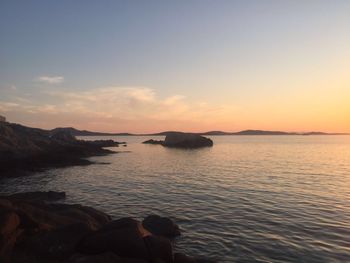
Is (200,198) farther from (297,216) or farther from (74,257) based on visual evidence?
(74,257)

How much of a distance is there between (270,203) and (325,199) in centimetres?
568

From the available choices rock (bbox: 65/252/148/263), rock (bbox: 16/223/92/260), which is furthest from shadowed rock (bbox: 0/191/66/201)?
rock (bbox: 65/252/148/263)

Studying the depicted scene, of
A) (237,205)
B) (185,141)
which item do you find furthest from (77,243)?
(185,141)

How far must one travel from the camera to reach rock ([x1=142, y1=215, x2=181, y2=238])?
19781 mm

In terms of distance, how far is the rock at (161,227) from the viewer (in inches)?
779

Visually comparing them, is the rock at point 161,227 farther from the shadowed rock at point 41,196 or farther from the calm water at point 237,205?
the shadowed rock at point 41,196

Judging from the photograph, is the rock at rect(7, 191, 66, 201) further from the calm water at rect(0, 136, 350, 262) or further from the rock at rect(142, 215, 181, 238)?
the rock at rect(142, 215, 181, 238)

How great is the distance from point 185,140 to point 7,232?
122215mm

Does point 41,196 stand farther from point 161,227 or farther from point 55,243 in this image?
point 55,243

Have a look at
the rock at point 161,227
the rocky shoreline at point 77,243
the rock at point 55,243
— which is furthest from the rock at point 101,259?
the rock at point 161,227

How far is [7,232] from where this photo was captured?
1426 centimetres

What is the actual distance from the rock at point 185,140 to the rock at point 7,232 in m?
121

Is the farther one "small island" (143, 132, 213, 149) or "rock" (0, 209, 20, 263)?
"small island" (143, 132, 213, 149)

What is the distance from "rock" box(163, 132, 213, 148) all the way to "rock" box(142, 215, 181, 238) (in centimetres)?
11468
